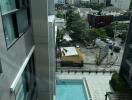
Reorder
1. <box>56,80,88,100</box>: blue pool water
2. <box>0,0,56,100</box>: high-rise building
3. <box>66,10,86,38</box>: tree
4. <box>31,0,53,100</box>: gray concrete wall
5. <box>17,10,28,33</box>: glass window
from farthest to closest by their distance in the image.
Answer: <box>66,10,86,38</box>: tree, <box>56,80,88,100</box>: blue pool water, <box>31,0,53,100</box>: gray concrete wall, <box>17,10,28,33</box>: glass window, <box>0,0,56,100</box>: high-rise building

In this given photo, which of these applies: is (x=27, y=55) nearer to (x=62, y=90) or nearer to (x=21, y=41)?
(x=21, y=41)

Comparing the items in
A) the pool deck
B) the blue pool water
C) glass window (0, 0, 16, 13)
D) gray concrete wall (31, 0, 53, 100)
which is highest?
glass window (0, 0, 16, 13)

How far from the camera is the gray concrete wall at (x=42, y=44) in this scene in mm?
3014

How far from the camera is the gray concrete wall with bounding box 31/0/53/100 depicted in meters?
Answer: 3.01

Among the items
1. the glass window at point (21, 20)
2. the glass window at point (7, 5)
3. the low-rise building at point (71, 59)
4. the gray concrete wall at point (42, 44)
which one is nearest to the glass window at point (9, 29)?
the glass window at point (7, 5)

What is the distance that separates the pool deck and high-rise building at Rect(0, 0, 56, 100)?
460 centimetres

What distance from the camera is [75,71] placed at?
10.3 m

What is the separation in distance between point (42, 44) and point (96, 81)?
6.73m

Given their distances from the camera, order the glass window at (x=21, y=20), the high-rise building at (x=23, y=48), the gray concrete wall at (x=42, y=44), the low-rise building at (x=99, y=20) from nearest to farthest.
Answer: the high-rise building at (x=23, y=48) → the glass window at (x=21, y=20) → the gray concrete wall at (x=42, y=44) → the low-rise building at (x=99, y=20)

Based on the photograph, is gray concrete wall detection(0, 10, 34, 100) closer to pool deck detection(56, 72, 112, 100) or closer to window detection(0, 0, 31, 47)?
window detection(0, 0, 31, 47)

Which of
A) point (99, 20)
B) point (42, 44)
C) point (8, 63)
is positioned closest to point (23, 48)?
point (8, 63)

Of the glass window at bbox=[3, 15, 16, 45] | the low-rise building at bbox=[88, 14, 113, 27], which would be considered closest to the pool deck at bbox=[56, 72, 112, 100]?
the glass window at bbox=[3, 15, 16, 45]

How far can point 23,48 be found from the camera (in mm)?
2447

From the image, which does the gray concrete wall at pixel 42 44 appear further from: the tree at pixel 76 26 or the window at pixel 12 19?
the tree at pixel 76 26
